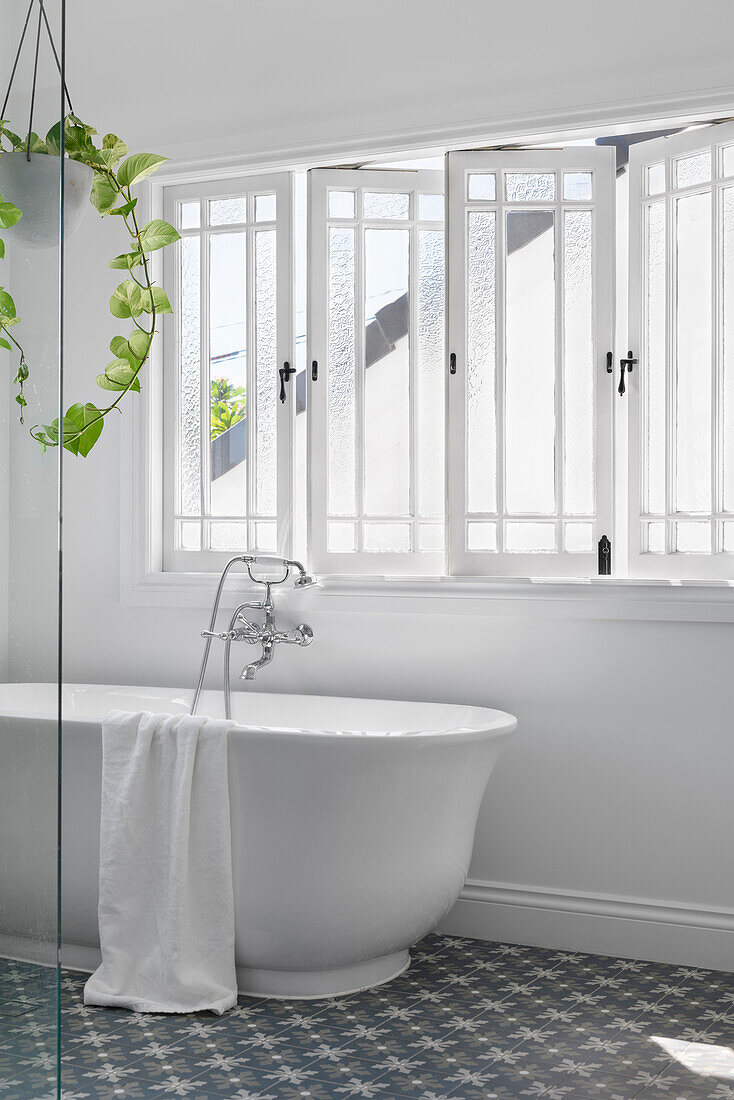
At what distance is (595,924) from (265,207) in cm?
236

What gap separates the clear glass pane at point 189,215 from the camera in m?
3.81

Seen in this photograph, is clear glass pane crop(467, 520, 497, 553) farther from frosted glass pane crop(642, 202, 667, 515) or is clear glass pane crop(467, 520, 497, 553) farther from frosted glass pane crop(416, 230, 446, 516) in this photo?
frosted glass pane crop(642, 202, 667, 515)

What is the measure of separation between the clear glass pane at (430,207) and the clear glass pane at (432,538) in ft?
3.05

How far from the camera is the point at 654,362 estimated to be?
3232 millimetres

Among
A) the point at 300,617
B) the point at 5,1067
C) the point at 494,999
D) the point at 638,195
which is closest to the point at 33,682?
the point at 5,1067

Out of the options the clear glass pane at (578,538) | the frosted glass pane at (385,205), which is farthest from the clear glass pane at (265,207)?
the clear glass pane at (578,538)

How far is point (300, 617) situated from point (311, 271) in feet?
3.50

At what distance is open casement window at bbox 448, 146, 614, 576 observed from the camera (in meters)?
3.29

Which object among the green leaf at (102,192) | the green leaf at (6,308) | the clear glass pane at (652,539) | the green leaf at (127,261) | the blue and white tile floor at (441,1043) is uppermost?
the green leaf at (102,192)

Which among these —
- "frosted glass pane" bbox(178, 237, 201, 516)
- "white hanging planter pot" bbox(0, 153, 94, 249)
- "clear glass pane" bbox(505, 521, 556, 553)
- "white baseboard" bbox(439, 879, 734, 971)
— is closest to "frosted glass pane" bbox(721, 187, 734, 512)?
"clear glass pane" bbox(505, 521, 556, 553)

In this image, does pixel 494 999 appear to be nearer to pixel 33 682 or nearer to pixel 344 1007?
pixel 344 1007

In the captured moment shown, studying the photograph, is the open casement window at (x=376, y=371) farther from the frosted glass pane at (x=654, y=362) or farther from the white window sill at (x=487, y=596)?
the frosted glass pane at (x=654, y=362)

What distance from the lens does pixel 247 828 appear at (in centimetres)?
265

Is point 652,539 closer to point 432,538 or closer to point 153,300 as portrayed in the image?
point 432,538
